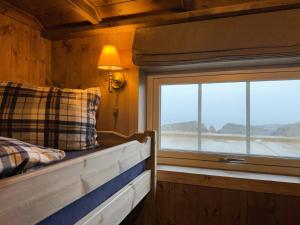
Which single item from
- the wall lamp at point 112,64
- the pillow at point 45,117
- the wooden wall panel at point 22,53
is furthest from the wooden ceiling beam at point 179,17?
the pillow at point 45,117

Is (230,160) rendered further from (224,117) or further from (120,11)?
(120,11)

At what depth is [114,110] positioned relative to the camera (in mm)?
1626

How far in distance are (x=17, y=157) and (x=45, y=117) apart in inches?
27.8

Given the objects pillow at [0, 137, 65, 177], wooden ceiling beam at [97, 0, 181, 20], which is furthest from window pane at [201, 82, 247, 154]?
pillow at [0, 137, 65, 177]

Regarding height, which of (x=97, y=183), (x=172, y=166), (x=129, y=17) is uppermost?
(x=129, y=17)

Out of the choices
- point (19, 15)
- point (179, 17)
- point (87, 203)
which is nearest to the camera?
point (87, 203)

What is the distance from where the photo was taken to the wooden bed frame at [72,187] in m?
0.46

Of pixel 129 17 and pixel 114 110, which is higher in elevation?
pixel 129 17

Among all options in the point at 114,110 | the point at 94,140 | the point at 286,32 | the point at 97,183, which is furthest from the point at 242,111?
the point at 97,183

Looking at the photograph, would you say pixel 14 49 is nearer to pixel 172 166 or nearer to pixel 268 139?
pixel 172 166

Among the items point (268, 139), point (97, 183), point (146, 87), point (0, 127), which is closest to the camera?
point (97, 183)

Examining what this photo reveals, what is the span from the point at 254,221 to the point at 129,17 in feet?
4.99

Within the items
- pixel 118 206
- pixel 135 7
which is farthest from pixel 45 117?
pixel 135 7

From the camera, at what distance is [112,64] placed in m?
1.48
